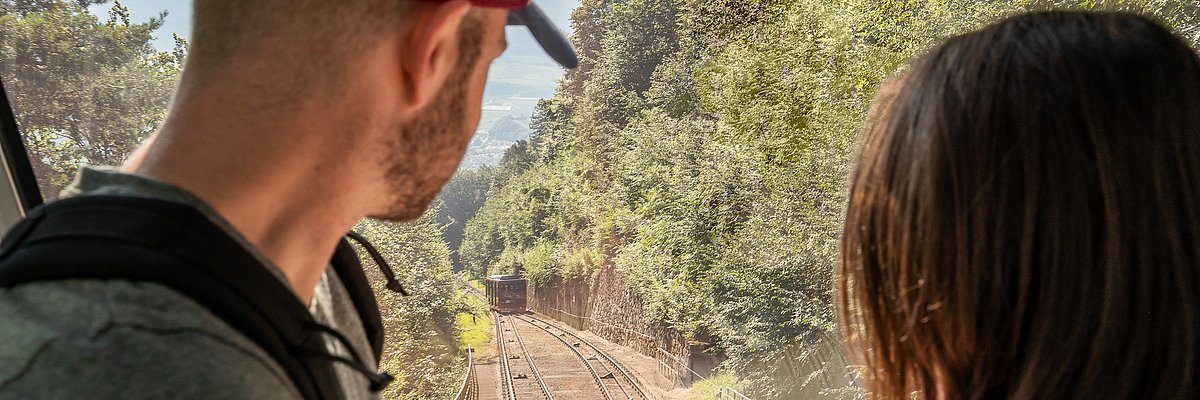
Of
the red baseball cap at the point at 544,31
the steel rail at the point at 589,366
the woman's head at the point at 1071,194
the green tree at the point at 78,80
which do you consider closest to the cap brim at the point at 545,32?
the red baseball cap at the point at 544,31

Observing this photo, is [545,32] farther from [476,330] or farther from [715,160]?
[476,330]

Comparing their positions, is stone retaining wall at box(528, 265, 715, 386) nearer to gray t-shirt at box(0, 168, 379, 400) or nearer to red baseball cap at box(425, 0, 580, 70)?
red baseball cap at box(425, 0, 580, 70)

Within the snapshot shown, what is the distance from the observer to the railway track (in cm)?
460

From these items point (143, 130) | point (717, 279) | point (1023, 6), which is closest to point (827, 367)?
point (717, 279)

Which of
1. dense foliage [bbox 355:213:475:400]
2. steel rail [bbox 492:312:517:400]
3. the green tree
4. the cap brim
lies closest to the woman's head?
the cap brim

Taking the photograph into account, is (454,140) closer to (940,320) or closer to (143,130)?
(940,320)

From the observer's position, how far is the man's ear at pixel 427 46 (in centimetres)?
40

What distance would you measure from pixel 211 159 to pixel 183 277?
0.07 meters

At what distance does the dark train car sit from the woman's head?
3.76 metres

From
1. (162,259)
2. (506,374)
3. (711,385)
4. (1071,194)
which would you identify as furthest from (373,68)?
(506,374)

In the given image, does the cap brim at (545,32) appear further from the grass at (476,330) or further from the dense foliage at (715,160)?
the grass at (476,330)

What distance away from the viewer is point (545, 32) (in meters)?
0.50

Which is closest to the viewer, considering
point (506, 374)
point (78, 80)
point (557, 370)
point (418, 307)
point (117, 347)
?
point (117, 347)

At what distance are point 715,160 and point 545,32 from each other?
3060mm
